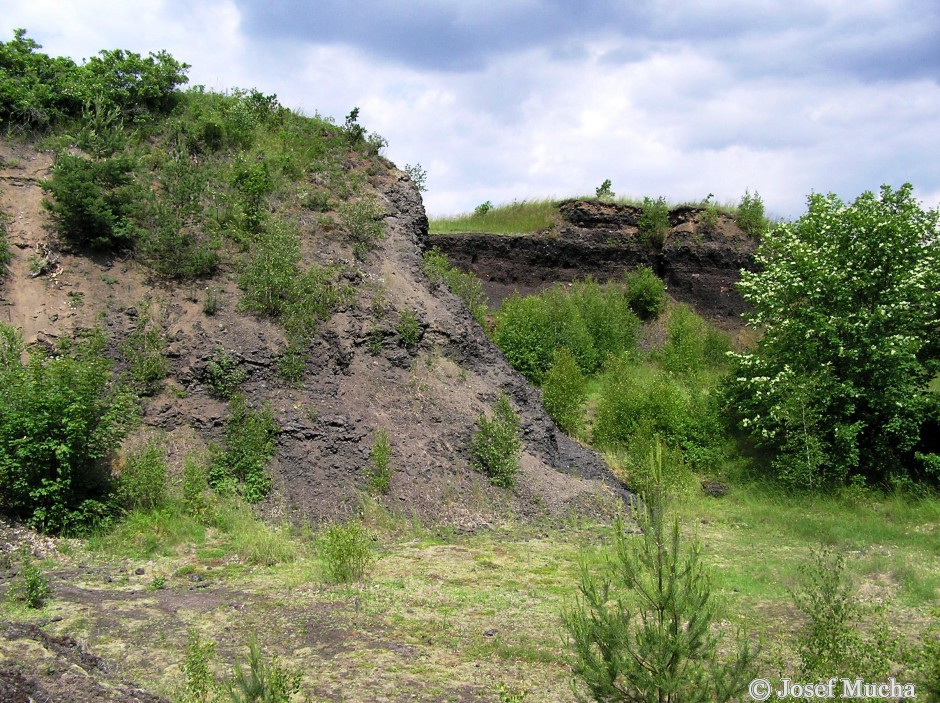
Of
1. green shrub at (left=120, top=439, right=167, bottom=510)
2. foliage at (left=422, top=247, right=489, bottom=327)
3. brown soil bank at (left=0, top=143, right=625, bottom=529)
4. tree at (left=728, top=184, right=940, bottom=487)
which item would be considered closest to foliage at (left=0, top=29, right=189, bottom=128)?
brown soil bank at (left=0, top=143, right=625, bottom=529)

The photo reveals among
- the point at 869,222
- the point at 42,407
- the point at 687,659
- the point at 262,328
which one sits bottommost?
the point at 687,659

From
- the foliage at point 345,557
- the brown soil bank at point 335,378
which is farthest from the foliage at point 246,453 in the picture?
the foliage at point 345,557

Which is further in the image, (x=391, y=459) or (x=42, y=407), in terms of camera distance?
(x=391, y=459)

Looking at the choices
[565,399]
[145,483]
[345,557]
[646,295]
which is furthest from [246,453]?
[646,295]

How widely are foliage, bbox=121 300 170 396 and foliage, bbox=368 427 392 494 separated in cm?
374

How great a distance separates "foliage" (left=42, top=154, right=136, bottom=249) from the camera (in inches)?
528

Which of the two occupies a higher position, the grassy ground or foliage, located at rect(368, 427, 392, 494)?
foliage, located at rect(368, 427, 392, 494)

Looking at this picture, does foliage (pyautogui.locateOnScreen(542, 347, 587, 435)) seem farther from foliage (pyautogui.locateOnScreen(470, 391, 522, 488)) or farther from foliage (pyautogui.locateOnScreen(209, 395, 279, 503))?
foliage (pyautogui.locateOnScreen(209, 395, 279, 503))

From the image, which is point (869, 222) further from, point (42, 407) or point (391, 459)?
point (42, 407)

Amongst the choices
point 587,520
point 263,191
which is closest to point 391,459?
point 587,520

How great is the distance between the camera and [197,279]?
46.4 ft

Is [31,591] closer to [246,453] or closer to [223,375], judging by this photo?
[246,453]

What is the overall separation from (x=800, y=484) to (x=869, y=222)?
5554mm

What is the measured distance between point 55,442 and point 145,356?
3022mm
